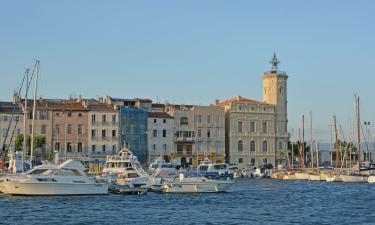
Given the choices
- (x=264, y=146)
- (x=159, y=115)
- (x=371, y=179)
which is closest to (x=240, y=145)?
(x=264, y=146)

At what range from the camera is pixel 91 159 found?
322 ft

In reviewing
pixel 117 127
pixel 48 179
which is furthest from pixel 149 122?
pixel 48 179

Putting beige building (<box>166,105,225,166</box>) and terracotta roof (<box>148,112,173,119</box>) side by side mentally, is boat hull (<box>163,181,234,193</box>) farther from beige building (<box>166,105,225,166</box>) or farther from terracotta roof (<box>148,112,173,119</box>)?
beige building (<box>166,105,225,166</box>)

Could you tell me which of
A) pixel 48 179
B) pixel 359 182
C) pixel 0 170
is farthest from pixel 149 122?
pixel 48 179

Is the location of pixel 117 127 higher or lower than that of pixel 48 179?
higher

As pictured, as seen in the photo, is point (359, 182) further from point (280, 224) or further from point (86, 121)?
point (280, 224)

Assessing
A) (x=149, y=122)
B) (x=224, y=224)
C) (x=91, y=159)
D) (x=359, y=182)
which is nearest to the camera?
(x=224, y=224)

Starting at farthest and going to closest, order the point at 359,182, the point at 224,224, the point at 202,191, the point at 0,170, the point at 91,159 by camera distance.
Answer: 1. the point at 91,159
2. the point at 359,182
3. the point at 0,170
4. the point at 202,191
5. the point at 224,224

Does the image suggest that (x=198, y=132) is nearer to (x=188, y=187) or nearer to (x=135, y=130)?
(x=135, y=130)

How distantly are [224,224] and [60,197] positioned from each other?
64.5 feet

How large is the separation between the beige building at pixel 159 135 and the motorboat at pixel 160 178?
39047mm

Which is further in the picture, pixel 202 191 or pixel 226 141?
pixel 226 141

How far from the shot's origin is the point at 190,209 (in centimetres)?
4597

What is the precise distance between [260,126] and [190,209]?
68173mm
